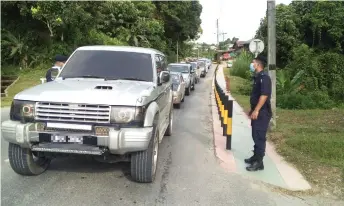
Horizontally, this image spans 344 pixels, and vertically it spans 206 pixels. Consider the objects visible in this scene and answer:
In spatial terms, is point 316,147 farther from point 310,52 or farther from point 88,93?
point 310,52

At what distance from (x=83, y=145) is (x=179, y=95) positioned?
31.9 ft

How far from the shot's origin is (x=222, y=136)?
29.9 ft

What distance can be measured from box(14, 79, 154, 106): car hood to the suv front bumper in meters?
0.37

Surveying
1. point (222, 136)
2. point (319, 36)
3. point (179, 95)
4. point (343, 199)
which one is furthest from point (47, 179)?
point (319, 36)

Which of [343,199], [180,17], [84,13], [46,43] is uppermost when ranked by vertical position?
[180,17]

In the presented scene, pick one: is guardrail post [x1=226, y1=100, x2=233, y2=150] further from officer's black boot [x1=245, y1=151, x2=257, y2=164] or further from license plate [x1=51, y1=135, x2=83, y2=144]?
license plate [x1=51, y1=135, x2=83, y2=144]

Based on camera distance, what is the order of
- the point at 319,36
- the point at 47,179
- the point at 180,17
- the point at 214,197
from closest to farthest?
the point at 214,197 → the point at 47,179 → the point at 319,36 → the point at 180,17

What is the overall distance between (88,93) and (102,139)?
660 millimetres

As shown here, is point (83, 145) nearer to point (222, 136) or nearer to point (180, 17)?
point (222, 136)

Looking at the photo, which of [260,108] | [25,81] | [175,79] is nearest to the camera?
[260,108]

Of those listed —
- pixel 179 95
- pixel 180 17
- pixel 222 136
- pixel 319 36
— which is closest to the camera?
pixel 222 136

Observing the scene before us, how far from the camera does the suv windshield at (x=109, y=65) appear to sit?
6215 mm

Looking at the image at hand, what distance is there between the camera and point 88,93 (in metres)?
4.96

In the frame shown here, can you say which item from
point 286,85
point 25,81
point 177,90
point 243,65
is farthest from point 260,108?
point 243,65
